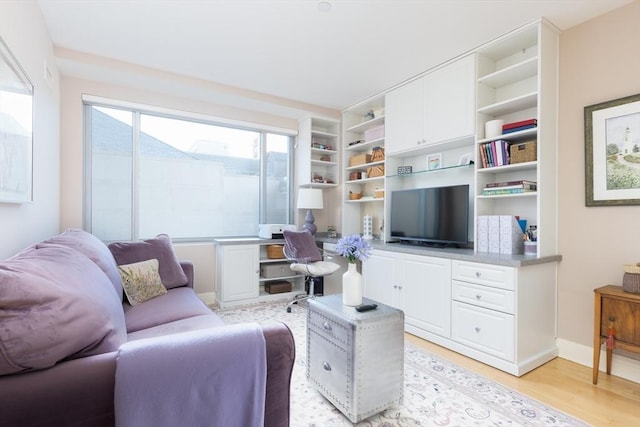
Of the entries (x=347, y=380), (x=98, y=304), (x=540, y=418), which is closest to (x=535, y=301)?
(x=540, y=418)

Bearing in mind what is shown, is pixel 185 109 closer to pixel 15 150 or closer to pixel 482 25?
pixel 15 150

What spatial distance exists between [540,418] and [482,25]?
107 inches

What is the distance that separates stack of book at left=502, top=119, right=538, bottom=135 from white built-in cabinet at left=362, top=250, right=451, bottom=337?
1.22 meters

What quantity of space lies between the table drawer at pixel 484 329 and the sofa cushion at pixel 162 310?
6.52 feet

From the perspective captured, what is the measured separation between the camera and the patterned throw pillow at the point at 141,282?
234cm

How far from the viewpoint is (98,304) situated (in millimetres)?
1062

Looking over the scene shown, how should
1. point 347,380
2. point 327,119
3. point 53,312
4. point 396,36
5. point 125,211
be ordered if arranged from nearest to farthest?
point 53,312 → point 347,380 → point 396,36 → point 125,211 → point 327,119

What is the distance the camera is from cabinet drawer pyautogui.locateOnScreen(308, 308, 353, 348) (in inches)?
67.0

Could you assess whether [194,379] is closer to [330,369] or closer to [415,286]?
[330,369]

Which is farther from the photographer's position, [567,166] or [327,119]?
[327,119]

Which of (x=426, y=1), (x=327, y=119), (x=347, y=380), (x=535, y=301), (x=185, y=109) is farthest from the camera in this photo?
(x=327, y=119)

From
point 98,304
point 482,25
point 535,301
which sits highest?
point 482,25

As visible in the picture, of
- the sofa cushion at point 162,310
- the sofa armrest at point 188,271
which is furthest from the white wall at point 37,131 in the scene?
the sofa armrest at point 188,271

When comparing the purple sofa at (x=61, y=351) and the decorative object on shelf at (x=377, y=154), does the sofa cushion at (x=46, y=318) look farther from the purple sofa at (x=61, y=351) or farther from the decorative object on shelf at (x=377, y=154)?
the decorative object on shelf at (x=377, y=154)
